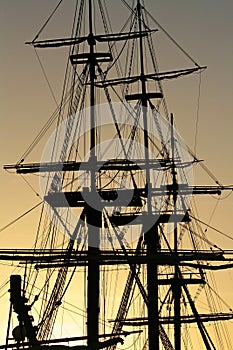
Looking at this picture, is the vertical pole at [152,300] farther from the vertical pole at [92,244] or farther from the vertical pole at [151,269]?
the vertical pole at [92,244]

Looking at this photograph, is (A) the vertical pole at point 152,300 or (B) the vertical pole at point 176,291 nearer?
(A) the vertical pole at point 152,300

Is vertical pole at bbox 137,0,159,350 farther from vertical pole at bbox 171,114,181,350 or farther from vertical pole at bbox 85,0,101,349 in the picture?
vertical pole at bbox 171,114,181,350

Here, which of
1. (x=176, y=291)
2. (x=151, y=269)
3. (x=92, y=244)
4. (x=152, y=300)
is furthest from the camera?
(x=176, y=291)

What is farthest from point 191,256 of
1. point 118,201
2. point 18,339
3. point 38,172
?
point 18,339

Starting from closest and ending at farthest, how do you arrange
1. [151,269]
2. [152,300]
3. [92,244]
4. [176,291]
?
[92,244] < [152,300] < [151,269] < [176,291]

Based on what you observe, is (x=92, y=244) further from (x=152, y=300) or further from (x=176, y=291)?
(x=176, y=291)

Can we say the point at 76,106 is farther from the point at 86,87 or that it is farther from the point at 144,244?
the point at 144,244

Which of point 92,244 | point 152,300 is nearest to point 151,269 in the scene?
point 152,300

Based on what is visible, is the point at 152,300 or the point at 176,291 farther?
the point at 176,291

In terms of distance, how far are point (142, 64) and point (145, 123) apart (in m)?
3.67

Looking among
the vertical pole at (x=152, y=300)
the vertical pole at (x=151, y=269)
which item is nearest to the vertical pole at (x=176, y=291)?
Answer: the vertical pole at (x=151, y=269)

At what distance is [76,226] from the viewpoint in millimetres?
76500

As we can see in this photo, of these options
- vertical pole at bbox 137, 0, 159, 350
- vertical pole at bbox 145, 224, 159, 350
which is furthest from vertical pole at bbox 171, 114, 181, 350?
vertical pole at bbox 145, 224, 159, 350

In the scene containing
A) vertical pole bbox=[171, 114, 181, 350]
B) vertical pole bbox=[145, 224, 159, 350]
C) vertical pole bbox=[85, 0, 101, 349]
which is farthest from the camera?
vertical pole bbox=[171, 114, 181, 350]
